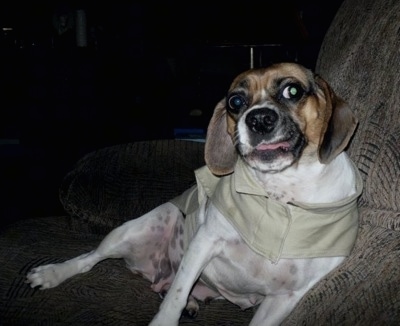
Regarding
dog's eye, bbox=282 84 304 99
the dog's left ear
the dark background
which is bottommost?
the dark background

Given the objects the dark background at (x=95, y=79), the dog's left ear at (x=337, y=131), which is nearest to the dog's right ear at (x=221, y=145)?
the dog's left ear at (x=337, y=131)

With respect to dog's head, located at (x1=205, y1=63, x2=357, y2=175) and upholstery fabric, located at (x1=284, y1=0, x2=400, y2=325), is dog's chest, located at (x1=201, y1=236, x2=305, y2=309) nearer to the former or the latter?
upholstery fabric, located at (x1=284, y1=0, x2=400, y2=325)

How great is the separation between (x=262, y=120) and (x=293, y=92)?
0.26 metres

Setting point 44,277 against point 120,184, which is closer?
point 44,277

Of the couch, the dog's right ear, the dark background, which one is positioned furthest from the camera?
the dark background

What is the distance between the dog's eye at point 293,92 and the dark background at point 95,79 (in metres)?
2.37

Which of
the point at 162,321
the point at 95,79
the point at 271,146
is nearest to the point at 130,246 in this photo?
the point at 162,321

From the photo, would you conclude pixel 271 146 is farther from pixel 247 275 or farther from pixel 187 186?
pixel 187 186

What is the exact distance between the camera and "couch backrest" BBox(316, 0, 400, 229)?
182 centimetres

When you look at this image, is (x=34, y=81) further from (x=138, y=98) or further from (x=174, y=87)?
(x=174, y=87)

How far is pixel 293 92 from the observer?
215cm

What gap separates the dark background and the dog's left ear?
8.44 ft

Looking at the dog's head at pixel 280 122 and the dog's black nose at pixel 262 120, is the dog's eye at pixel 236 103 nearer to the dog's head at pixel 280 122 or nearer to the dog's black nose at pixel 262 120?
the dog's head at pixel 280 122

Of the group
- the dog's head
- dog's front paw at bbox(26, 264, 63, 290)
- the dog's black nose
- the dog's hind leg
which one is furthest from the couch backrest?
dog's front paw at bbox(26, 264, 63, 290)
